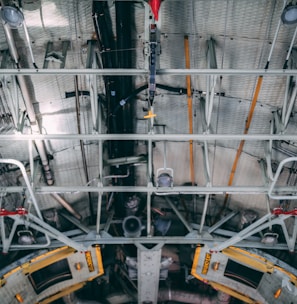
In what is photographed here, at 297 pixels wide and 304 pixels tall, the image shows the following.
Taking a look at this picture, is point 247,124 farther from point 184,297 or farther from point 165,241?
point 184,297

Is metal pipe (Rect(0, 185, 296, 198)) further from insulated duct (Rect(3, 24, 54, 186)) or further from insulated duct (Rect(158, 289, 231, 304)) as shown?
insulated duct (Rect(158, 289, 231, 304))

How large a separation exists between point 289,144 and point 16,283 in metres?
6.14

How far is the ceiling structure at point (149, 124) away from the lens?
5.53 metres

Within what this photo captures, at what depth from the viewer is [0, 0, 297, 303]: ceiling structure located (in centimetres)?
553

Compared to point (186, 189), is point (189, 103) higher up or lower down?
higher up

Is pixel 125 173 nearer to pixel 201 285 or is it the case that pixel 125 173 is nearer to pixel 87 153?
pixel 87 153

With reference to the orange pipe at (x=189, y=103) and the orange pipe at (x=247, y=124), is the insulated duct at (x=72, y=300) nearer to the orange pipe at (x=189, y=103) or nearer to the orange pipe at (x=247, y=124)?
the orange pipe at (x=189, y=103)

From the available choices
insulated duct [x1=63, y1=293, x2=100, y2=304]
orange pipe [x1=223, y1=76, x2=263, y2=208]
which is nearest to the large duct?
insulated duct [x1=63, y1=293, x2=100, y2=304]

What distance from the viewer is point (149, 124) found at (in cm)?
621

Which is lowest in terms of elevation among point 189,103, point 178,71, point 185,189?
point 185,189

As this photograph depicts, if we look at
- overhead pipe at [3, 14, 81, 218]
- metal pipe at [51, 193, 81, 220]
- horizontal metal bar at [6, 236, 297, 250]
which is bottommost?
horizontal metal bar at [6, 236, 297, 250]

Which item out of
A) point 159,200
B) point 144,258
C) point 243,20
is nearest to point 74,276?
point 144,258

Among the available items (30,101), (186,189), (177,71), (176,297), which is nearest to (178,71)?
(177,71)

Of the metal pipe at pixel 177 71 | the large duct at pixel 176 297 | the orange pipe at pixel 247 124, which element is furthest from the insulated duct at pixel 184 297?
the metal pipe at pixel 177 71
